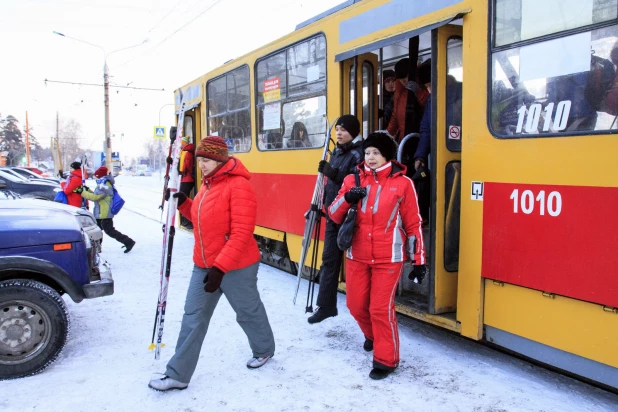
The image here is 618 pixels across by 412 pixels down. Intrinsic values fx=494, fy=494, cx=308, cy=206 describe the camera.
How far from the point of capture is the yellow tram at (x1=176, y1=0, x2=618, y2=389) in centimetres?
274

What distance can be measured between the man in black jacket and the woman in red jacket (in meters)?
0.96

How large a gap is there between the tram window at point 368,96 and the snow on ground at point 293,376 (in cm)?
190

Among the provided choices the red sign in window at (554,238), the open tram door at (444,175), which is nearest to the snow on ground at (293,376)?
the open tram door at (444,175)

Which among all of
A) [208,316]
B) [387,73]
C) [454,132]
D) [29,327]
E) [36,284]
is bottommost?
[29,327]

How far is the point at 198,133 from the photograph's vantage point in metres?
9.07

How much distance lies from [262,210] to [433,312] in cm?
309

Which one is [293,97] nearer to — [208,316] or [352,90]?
[352,90]

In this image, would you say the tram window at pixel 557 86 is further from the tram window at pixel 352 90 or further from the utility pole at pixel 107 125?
the utility pole at pixel 107 125

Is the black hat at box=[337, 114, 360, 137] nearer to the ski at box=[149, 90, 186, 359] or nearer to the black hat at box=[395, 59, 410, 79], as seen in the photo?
the black hat at box=[395, 59, 410, 79]

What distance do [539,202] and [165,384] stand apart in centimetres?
262

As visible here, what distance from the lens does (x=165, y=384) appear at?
319 centimetres

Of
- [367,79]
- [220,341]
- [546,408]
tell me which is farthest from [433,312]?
[367,79]

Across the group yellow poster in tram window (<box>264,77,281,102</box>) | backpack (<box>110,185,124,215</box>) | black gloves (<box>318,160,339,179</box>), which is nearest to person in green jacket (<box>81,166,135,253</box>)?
backpack (<box>110,185,124,215</box>)

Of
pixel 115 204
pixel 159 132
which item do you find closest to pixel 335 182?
pixel 115 204
